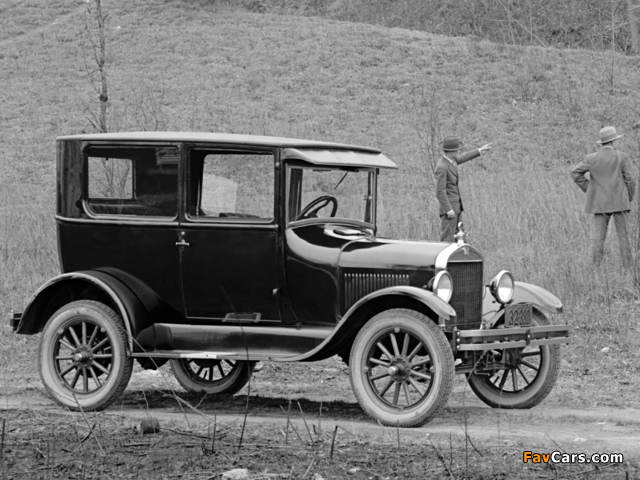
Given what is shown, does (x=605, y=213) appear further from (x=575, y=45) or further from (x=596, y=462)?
(x=575, y=45)

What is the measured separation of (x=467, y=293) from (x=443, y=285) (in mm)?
437

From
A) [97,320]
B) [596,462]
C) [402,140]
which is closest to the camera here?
[596,462]

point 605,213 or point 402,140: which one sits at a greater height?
point 402,140

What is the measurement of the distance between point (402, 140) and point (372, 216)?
62.6 ft

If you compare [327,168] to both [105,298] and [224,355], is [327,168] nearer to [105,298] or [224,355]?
[224,355]

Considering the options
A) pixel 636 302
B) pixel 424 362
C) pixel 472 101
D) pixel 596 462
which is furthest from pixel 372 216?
pixel 472 101

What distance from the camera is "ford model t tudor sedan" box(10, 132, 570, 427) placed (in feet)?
23.2

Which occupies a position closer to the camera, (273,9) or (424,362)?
(424,362)

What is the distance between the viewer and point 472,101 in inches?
1179

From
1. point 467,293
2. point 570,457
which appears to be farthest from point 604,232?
point 570,457

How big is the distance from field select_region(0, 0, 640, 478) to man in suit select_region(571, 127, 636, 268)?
0.33 metres

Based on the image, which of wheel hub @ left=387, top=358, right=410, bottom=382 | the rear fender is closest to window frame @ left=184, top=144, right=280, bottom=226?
the rear fender

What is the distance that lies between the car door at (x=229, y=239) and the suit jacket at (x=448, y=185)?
5.83 m

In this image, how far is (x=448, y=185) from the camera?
1320 cm
